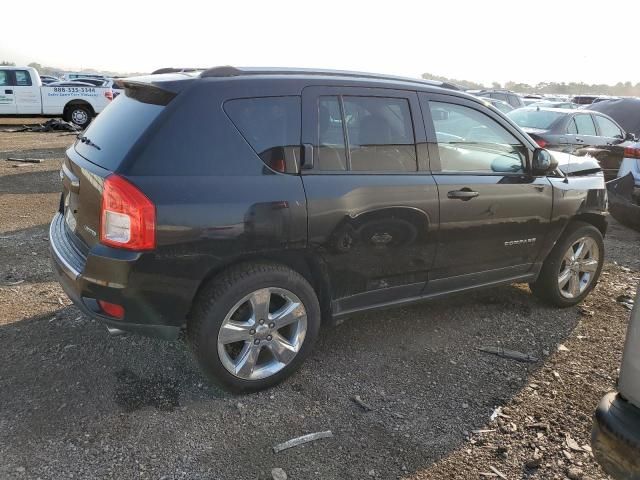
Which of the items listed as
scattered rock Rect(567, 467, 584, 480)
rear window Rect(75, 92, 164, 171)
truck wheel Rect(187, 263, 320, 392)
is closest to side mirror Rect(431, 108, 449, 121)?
truck wheel Rect(187, 263, 320, 392)

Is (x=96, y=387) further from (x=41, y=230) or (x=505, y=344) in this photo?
(x=41, y=230)

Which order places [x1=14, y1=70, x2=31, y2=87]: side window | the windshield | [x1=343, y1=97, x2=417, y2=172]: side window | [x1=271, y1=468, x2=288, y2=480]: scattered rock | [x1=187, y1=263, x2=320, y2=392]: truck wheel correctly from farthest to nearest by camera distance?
[x1=14, y1=70, x2=31, y2=87]: side window < the windshield < [x1=343, y1=97, x2=417, y2=172]: side window < [x1=187, y1=263, x2=320, y2=392]: truck wheel < [x1=271, y1=468, x2=288, y2=480]: scattered rock

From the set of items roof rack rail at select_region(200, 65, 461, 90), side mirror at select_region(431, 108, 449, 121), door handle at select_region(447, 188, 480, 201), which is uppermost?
roof rack rail at select_region(200, 65, 461, 90)

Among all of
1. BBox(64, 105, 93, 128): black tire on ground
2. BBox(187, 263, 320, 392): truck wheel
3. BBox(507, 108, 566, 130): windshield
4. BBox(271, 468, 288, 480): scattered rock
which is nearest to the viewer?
BBox(271, 468, 288, 480): scattered rock

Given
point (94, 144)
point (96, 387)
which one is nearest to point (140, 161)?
point (94, 144)

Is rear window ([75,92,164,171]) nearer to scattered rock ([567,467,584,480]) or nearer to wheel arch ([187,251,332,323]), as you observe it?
wheel arch ([187,251,332,323])

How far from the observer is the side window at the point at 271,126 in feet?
9.87

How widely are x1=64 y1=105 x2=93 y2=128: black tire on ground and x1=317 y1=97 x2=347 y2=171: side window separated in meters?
17.0

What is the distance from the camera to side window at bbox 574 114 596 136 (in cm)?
996

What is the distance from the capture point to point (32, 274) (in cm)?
478

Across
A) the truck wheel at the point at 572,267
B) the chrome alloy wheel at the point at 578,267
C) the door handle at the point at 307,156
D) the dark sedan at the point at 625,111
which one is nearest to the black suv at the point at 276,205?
the door handle at the point at 307,156

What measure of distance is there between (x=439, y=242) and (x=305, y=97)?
1.30 m

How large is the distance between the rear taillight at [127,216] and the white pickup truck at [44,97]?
51.2 ft

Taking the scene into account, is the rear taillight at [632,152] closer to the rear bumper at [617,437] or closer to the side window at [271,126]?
the side window at [271,126]
